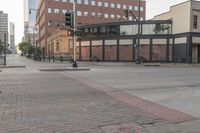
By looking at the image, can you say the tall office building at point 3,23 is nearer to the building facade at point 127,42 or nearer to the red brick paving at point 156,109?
the building facade at point 127,42

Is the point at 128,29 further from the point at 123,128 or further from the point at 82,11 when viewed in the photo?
the point at 82,11

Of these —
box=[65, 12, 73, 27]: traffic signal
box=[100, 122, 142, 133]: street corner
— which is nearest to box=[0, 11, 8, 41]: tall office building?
box=[65, 12, 73, 27]: traffic signal

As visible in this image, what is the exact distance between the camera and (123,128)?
21.6ft

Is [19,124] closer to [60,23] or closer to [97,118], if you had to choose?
[97,118]

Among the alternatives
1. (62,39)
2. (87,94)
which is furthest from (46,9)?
(87,94)

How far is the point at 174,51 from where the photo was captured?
45750 millimetres

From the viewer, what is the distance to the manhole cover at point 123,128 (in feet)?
21.0

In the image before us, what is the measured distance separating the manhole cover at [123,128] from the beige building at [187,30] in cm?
3794

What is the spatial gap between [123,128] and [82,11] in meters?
94.4

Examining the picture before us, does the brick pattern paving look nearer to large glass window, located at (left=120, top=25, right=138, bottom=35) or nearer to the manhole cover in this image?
the manhole cover

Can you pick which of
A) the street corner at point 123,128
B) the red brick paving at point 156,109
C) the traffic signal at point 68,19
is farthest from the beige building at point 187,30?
the street corner at point 123,128

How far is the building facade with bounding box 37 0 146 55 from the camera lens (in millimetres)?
92625

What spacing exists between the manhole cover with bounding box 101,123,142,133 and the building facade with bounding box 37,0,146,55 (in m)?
87.9

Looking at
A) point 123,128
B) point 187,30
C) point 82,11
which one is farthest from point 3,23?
point 123,128
